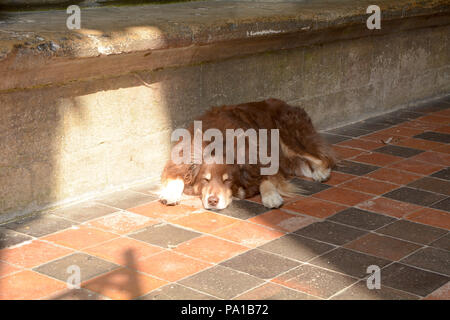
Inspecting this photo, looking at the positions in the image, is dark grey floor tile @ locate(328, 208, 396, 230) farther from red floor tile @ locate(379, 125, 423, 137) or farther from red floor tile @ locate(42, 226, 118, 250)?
red floor tile @ locate(379, 125, 423, 137)

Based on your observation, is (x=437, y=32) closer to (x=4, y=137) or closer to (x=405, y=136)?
(x=405, y=136)

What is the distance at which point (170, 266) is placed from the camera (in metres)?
4.05

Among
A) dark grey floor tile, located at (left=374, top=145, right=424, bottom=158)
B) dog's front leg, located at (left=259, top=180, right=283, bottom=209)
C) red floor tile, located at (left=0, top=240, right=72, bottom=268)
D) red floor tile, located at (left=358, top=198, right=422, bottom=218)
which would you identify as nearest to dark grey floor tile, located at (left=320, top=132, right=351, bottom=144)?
dark grey floor tile, located at (left=374, top=145, right=424, bottom=158)

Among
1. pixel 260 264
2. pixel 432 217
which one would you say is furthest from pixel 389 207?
pixel 260 264

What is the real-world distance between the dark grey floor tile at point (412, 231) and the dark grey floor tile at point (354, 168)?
1.21 metres

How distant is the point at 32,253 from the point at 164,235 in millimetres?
861

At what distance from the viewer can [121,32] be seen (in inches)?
195

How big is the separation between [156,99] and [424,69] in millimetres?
4399

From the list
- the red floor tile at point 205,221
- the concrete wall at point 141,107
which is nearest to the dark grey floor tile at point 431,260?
the red floor tile at point 205,221

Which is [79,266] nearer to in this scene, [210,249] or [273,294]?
[210,249]

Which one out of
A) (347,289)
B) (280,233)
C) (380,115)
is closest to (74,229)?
(280,233)

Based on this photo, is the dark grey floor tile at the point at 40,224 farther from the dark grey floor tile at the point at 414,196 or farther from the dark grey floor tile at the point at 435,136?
the dark grey floor tile at the point at 435,136

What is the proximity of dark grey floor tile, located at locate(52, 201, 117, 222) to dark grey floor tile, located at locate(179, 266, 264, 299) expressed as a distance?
1255 millimetres

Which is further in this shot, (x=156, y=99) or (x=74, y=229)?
(x=156, y=99)
